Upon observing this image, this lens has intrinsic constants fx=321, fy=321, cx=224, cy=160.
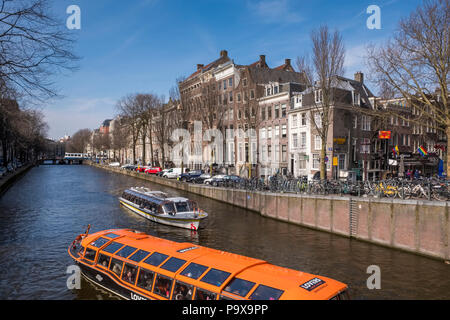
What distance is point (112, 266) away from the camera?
14266mm

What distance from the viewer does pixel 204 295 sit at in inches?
402

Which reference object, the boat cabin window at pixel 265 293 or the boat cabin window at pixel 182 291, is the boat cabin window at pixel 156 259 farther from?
the boat cabin window at pixel 265 293

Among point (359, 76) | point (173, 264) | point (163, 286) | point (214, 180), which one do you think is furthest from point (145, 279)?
point (359, 76)

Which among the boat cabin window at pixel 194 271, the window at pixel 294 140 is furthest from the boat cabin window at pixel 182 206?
the window at pixel 294 140

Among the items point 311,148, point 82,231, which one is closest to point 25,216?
point 82,231

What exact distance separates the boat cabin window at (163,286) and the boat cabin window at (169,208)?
16.3 meters

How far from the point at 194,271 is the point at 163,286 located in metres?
1.52

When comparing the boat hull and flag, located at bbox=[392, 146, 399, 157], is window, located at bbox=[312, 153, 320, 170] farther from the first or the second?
the boat hull

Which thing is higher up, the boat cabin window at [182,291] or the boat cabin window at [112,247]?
the boat cabin window at [112,247]

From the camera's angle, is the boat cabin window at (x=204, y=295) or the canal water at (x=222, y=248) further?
the canal water at (x=222, y=248)

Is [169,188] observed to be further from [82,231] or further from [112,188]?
[82,231]

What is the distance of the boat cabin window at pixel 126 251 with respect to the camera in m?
14.0
